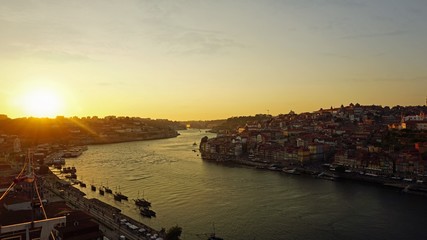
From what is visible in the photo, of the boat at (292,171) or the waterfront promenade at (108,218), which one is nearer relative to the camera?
the waterfront promenade at (108,218)

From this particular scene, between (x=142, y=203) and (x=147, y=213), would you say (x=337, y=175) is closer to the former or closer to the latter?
(x=142, y=203)

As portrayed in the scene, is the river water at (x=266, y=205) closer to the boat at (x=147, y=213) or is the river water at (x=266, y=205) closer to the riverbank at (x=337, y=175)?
the boat at (x=147, y=213)

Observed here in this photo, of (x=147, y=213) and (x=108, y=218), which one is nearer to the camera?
(x=108, y=218)

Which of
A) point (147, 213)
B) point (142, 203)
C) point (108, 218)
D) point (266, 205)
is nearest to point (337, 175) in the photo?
point (266, 205)

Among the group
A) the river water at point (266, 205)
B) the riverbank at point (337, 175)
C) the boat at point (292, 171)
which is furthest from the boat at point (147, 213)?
the boat at point (292, 171)

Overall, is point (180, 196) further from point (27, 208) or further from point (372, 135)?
point (372, 135)

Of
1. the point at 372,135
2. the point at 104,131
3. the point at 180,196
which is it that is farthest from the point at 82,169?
the point at 104,131
